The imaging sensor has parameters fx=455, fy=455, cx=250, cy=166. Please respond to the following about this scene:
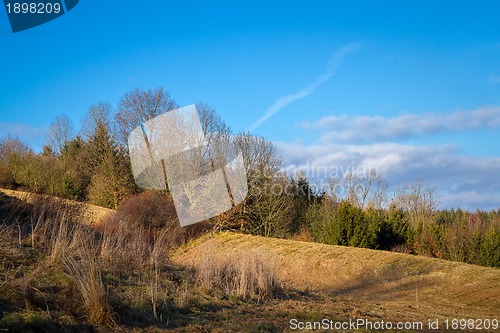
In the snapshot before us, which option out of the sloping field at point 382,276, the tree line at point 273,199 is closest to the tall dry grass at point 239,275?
the sloping field at point 382,276

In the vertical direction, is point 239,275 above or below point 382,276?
above

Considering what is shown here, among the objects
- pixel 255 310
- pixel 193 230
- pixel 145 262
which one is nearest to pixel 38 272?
pixel 145 262

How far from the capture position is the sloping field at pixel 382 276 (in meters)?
14.6

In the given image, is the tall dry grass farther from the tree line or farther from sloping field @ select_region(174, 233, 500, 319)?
the tree line

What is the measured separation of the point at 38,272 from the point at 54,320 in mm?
1601

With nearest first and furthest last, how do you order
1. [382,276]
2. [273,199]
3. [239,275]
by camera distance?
[239,275] → [382,276] → [273,199]

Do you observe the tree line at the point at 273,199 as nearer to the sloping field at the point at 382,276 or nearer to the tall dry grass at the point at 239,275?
the sloping field at the point at 382,276

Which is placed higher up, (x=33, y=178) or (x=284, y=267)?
(x=33, y=178)

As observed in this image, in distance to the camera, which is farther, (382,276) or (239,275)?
(382,276)

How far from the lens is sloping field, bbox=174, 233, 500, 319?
575 inches

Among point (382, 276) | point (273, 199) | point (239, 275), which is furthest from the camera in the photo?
point (273, 199)

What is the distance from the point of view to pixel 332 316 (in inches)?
318

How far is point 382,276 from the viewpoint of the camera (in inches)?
740

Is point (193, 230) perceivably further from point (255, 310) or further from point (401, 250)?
point (255, 310)
